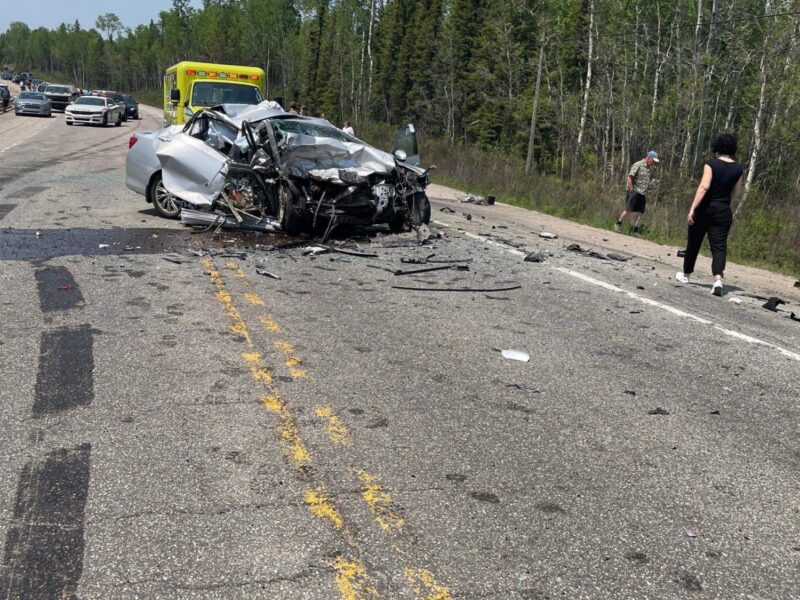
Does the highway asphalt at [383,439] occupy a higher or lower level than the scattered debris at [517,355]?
lower

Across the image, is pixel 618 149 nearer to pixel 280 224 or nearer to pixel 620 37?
pixel 620 37

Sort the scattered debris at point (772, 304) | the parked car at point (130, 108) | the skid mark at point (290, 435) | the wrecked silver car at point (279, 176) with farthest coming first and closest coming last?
the parked car at point (130, 108)
the wrecked silver car at point (279, 176)
the scattered debris at point (772, 304)
the skid mark at point (290, 435)

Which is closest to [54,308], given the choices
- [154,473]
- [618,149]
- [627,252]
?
[154,473]

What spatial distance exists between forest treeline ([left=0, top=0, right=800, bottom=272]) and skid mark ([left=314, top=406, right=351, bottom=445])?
1149cm

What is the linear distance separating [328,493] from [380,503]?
0.25m

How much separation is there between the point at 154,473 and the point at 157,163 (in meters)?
9.20

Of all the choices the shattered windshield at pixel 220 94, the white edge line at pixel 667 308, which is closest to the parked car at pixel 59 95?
the shattered windshield at pixel 220 94

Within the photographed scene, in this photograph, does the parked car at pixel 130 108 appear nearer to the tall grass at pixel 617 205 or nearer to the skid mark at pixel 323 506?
the tall grass at pixel 617 205

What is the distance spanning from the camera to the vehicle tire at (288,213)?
33.7 feet

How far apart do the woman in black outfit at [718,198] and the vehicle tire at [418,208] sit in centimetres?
379

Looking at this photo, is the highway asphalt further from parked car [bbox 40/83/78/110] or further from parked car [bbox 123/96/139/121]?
parked car [bbox 40/83/78/110]

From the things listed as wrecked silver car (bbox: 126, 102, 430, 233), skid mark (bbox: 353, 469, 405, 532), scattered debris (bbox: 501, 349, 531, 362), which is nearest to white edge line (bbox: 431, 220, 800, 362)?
wrecked silver car (bbox: 126, 102, 430, 233)

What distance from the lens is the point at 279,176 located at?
409 inches

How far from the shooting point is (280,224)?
1055cm
